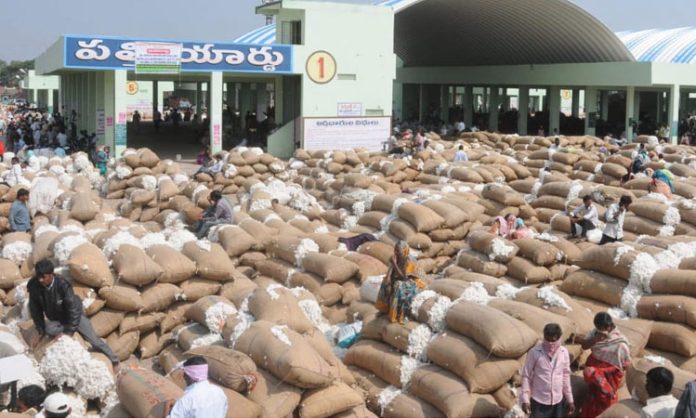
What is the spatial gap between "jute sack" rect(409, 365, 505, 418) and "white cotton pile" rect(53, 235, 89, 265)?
411cm

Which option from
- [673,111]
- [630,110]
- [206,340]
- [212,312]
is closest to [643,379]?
[206,340]

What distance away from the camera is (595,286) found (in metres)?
7.93

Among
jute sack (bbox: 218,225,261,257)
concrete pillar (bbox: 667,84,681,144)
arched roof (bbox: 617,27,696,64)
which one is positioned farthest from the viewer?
arched roof (bbox: 617,27,696,64)

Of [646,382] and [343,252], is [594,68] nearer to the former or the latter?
[343,252]

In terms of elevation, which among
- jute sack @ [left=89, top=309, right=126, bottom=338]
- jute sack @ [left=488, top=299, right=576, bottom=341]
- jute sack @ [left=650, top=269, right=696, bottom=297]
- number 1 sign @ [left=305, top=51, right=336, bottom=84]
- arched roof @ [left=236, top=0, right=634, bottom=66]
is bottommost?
jute sack @ [left=89, top=309, right=126, bottom=338]

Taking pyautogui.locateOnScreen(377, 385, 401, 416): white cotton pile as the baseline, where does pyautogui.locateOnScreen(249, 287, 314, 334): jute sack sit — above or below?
above

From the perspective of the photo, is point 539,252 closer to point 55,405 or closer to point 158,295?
point 158,295

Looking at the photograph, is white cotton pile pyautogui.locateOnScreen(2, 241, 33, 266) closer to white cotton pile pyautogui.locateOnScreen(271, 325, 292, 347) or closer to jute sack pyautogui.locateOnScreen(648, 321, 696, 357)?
white cotton pile pyautogui.locateOnScreen(271, 325, 292, 347)

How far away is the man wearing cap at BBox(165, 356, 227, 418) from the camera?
16.2 feet

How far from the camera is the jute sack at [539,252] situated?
31.9 feet

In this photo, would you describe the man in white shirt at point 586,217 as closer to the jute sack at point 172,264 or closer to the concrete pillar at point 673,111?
the jute sack at point 172,264

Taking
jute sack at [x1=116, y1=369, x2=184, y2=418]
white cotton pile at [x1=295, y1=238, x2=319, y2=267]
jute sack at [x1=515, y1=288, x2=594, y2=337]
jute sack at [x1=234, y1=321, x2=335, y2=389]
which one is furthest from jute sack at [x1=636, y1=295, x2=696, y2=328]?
jute sack at [x1=116, y1=369, x2=184, y2=418]

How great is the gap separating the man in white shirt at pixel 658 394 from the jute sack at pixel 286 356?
230 cm

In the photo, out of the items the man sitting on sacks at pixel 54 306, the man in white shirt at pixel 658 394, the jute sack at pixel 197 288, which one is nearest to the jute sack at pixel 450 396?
the man in white shirt at pixel 658 394
